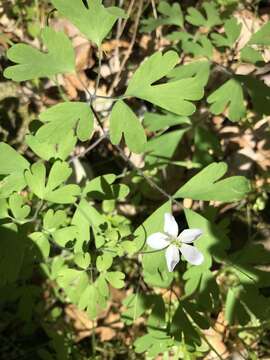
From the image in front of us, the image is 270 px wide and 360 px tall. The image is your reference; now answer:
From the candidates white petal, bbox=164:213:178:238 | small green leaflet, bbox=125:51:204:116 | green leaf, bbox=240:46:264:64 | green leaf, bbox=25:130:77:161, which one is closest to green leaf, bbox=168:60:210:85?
green leaf, bbox=240:46:264:64

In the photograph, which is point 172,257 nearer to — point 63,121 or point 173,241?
point 173,241

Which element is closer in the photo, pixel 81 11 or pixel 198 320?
pixel 81 11

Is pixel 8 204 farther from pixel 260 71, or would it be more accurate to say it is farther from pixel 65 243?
pixel 260 71

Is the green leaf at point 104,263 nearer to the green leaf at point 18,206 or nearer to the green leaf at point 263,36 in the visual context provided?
the green leaf at point 18,206

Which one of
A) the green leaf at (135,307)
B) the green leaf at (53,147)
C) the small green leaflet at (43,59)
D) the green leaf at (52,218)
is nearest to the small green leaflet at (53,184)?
the green leaf at (52,218)

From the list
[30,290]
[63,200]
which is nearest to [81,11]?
[63,200]

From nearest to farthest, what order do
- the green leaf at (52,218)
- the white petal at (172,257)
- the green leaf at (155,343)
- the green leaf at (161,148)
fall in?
the white petal at (172,257), the green leaf at (52,218), the green leaf at (155,343), the green leaf at (161,148)
